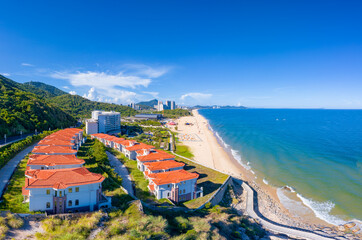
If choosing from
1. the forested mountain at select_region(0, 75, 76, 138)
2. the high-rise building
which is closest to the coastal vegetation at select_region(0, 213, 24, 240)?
the forested mountain at select_region(0, 75, 76, 138)

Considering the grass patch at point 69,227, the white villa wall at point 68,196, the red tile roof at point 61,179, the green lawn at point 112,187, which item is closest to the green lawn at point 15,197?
the white villa wall at point 68,196

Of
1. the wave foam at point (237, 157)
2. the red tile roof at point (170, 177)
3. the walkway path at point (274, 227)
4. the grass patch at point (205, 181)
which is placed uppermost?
the red tile roof at point (170, 177)

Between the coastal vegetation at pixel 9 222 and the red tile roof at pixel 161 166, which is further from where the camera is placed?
the red tile roof at pixel 161 166

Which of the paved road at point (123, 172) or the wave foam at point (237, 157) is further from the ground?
the paved road at point (123, 172)

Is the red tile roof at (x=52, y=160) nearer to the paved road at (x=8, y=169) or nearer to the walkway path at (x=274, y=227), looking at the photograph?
the paved road at (x=8, y=169)

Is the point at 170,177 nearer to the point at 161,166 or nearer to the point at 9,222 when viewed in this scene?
the point at 161,166

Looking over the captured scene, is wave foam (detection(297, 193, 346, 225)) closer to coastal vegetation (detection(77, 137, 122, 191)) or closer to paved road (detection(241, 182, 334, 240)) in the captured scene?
paved road (detection(241, 182, 334, 240))
